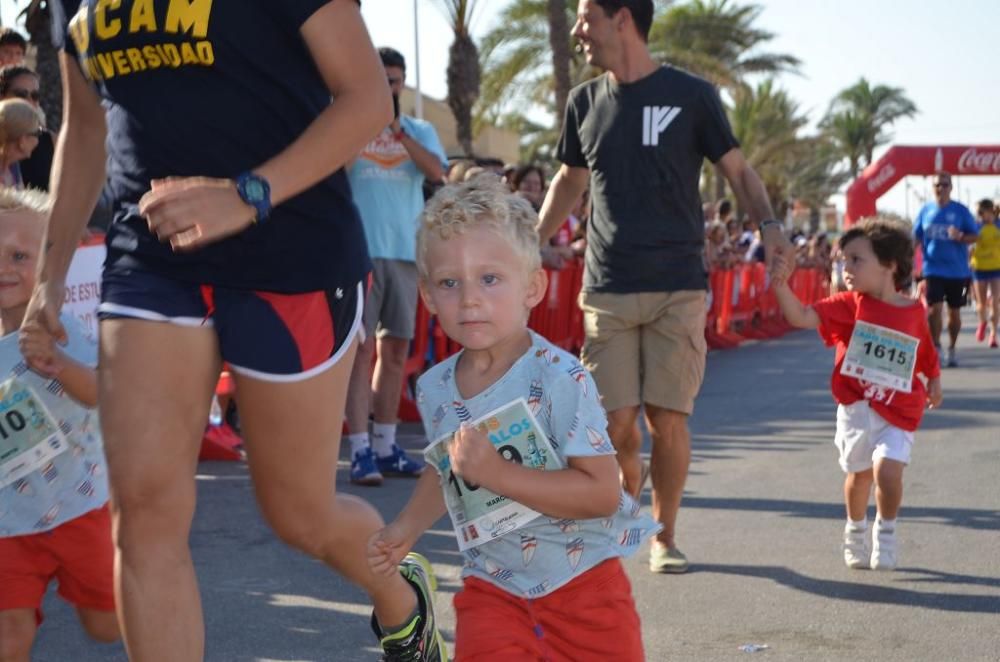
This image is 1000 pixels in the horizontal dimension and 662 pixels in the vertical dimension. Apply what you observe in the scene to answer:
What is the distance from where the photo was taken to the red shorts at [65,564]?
13.5 feet

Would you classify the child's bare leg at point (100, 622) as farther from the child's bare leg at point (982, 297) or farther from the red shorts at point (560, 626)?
the child's bare leg at point (982, 297)

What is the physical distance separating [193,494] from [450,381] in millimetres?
639

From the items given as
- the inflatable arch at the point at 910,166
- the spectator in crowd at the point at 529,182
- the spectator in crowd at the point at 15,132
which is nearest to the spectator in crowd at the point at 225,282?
the spectator in crowd at the point at 15,132

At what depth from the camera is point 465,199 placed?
11.2 ft

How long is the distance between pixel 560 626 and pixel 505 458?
15.7 inches

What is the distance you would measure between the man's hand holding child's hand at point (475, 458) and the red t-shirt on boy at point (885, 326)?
3497mm

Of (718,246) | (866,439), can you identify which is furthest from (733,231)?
(866,439)

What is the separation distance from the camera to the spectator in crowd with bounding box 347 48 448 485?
27.7 feet

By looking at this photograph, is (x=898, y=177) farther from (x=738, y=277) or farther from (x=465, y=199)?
(x=465, y=199)

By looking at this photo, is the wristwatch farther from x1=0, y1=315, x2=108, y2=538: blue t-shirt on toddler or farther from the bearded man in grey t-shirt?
the bearded man in grey t-shirt

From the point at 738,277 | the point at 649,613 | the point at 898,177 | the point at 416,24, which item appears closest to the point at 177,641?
the point at 649,613

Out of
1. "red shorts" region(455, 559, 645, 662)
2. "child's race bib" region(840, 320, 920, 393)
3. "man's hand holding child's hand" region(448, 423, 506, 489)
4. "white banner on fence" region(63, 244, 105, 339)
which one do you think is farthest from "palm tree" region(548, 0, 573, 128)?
"man's hand holding child's hand" region(448, 423, 506, 489)

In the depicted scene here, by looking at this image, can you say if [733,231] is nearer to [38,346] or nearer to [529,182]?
[529,182]

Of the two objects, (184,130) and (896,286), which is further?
(896,286)
